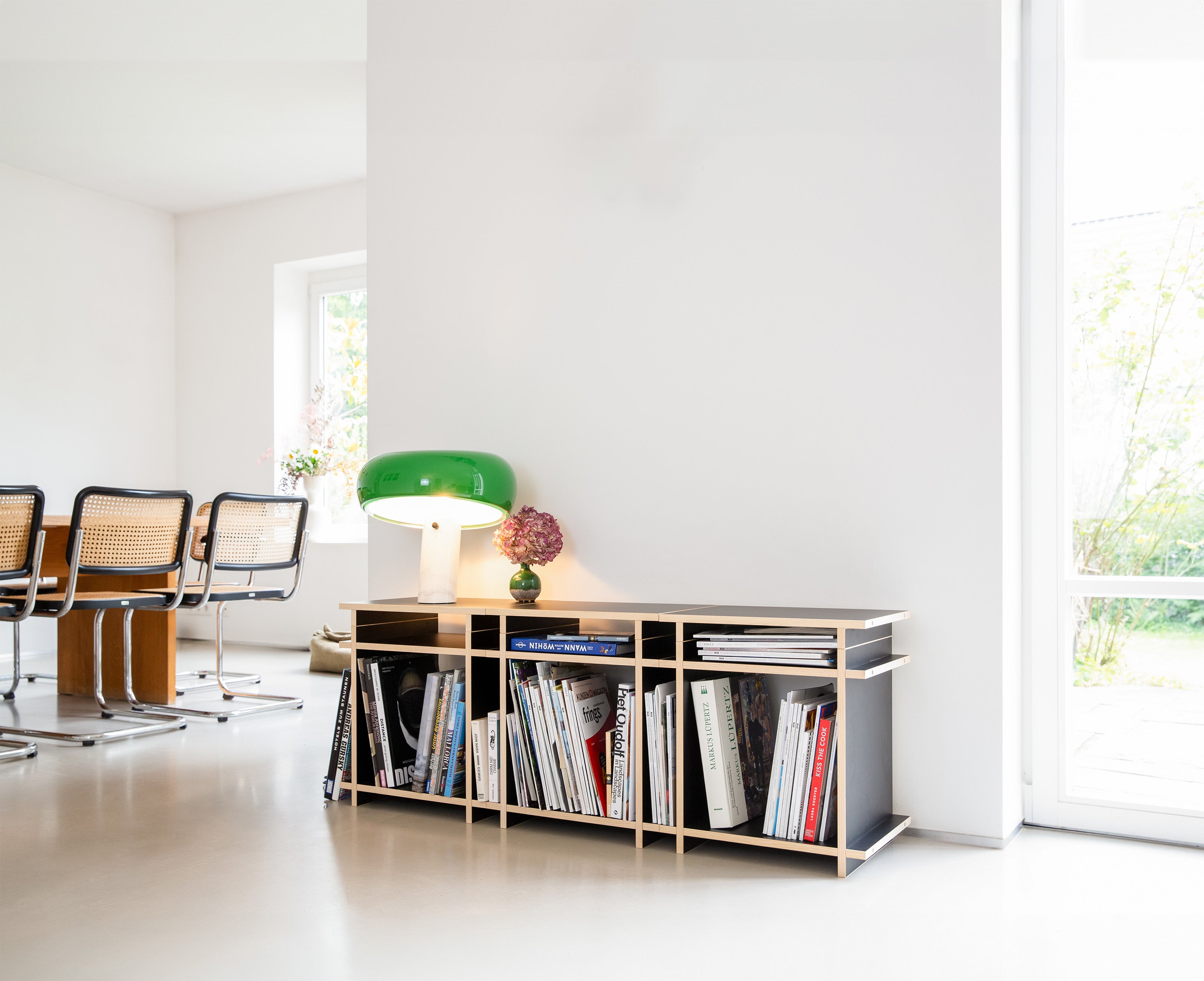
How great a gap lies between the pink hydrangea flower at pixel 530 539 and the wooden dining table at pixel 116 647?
223 cm

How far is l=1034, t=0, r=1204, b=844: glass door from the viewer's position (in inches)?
102

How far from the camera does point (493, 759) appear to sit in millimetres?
2740

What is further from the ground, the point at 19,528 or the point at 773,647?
the point at 19,528

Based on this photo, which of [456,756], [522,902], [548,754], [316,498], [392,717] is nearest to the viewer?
[522,902]

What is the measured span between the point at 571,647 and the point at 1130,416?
5.02 feet

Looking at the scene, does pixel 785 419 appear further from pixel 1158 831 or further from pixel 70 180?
pixel 70 180

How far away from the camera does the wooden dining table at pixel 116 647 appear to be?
4.55 m

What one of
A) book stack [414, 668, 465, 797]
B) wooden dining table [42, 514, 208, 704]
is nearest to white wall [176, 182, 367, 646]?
wooden dining table [42, 514, 208, 704]

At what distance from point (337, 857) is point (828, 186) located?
81.0 inches

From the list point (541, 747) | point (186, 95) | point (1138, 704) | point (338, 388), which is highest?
point (186, 95)

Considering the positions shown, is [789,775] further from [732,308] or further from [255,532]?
[255,532]

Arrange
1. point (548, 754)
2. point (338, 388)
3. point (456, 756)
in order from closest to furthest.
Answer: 1. point (548, 754)
2. point (456, 756)
3. point (338, 388)

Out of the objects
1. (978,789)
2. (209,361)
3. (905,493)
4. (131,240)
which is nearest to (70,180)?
(131,240)

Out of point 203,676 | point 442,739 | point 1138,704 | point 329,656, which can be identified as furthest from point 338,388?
point 1138,704
